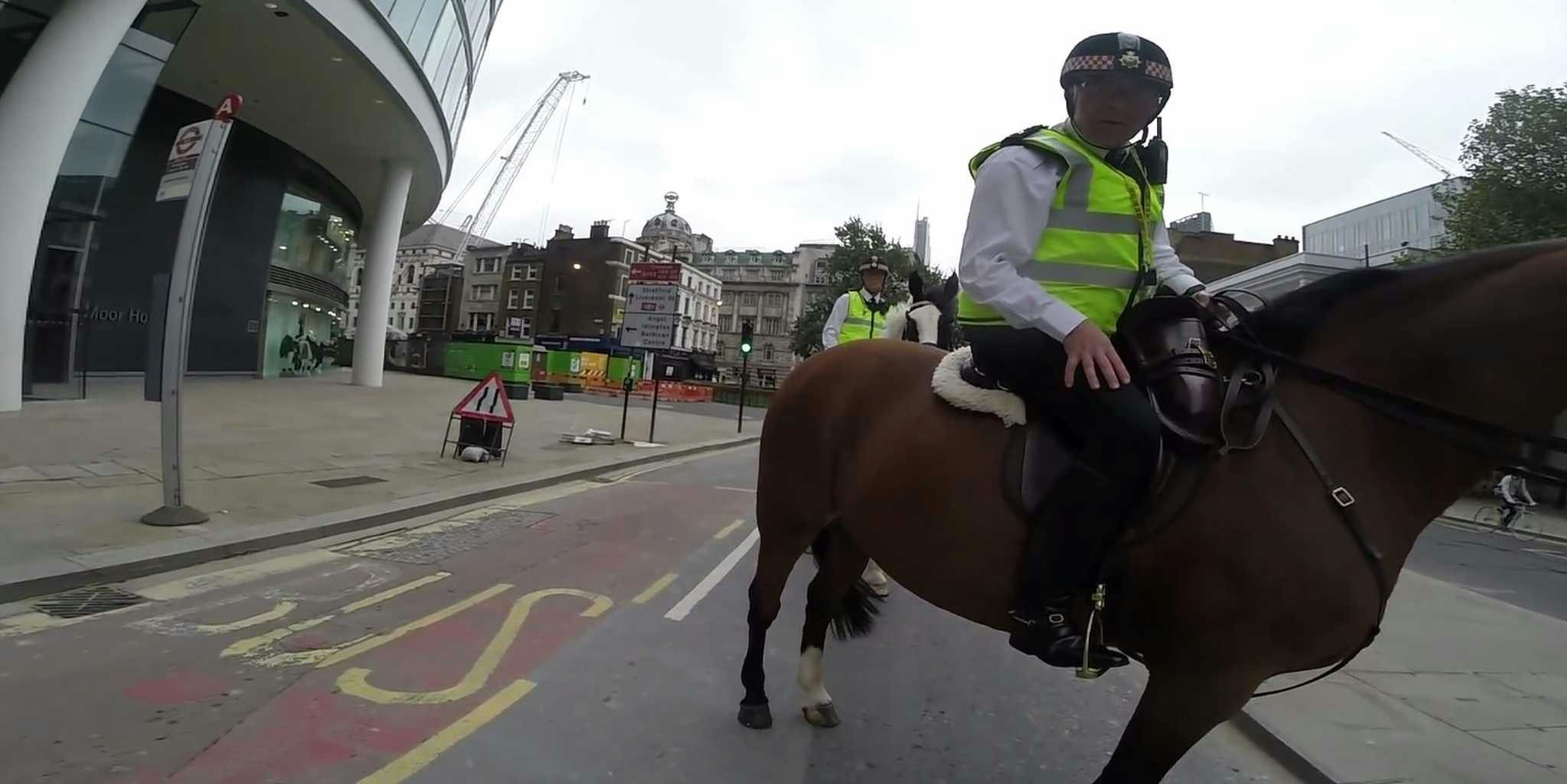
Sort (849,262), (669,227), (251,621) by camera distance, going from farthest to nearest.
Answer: (669,227) < (849,262) < (251,621)

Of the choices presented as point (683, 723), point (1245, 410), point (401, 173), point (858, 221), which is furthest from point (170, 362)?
point (858, 221)

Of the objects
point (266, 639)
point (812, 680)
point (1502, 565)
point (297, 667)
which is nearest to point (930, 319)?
point (812, 680)

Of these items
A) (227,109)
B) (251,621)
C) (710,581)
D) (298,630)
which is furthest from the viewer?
(227,109)

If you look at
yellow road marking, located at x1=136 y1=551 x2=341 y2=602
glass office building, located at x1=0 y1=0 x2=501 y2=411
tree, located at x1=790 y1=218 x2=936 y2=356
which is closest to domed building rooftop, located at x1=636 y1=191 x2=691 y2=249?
tree, located at x1=790 y1=218 x2=936 y2=356

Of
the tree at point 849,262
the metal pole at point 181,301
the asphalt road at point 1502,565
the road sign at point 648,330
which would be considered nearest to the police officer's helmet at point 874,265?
the asphalt road at point 1502,565

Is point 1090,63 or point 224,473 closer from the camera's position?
point 1090,63

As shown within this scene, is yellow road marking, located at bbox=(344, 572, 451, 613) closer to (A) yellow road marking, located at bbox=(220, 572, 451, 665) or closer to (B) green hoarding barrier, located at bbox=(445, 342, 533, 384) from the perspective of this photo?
(A) yellow road marking, located at bbox=(220, 572, 451, 665)

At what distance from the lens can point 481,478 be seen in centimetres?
957

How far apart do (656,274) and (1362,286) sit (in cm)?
1578

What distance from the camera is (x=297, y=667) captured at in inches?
140

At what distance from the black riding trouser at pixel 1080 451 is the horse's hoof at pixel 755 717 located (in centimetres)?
167

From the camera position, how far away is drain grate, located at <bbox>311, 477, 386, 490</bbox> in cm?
822

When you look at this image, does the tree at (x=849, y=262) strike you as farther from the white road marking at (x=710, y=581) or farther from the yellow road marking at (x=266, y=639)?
the yellow road marking at (x=266, y=639)

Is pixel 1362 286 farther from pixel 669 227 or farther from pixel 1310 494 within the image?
pixel 669 227
